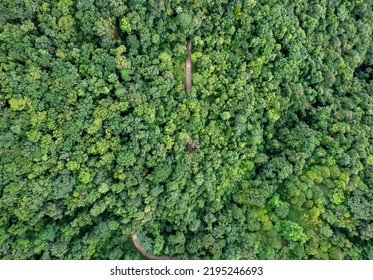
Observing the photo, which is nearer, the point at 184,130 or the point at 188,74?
the point at 184,130

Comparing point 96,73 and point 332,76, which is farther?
point 332,76

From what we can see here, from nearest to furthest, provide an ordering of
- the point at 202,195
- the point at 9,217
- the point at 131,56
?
the point at 9,217 < the point at 131,56 < the point at 202,195

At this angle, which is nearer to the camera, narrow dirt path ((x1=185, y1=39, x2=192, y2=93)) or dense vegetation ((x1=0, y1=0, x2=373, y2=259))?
dense vegetation ((x1=0, y1=0, x2=373, y2=259))

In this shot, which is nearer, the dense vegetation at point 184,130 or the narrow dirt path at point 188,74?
the dense vegetation at point 184,130

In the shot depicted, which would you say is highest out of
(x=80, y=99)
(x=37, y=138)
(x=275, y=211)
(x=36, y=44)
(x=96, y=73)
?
(x=36, y=44)

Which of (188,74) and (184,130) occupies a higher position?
(188,74)

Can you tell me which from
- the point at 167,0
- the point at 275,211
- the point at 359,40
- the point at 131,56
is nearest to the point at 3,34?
the point at 131,56

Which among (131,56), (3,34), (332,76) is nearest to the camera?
(3,34)

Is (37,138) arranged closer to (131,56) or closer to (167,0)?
(131,56)
